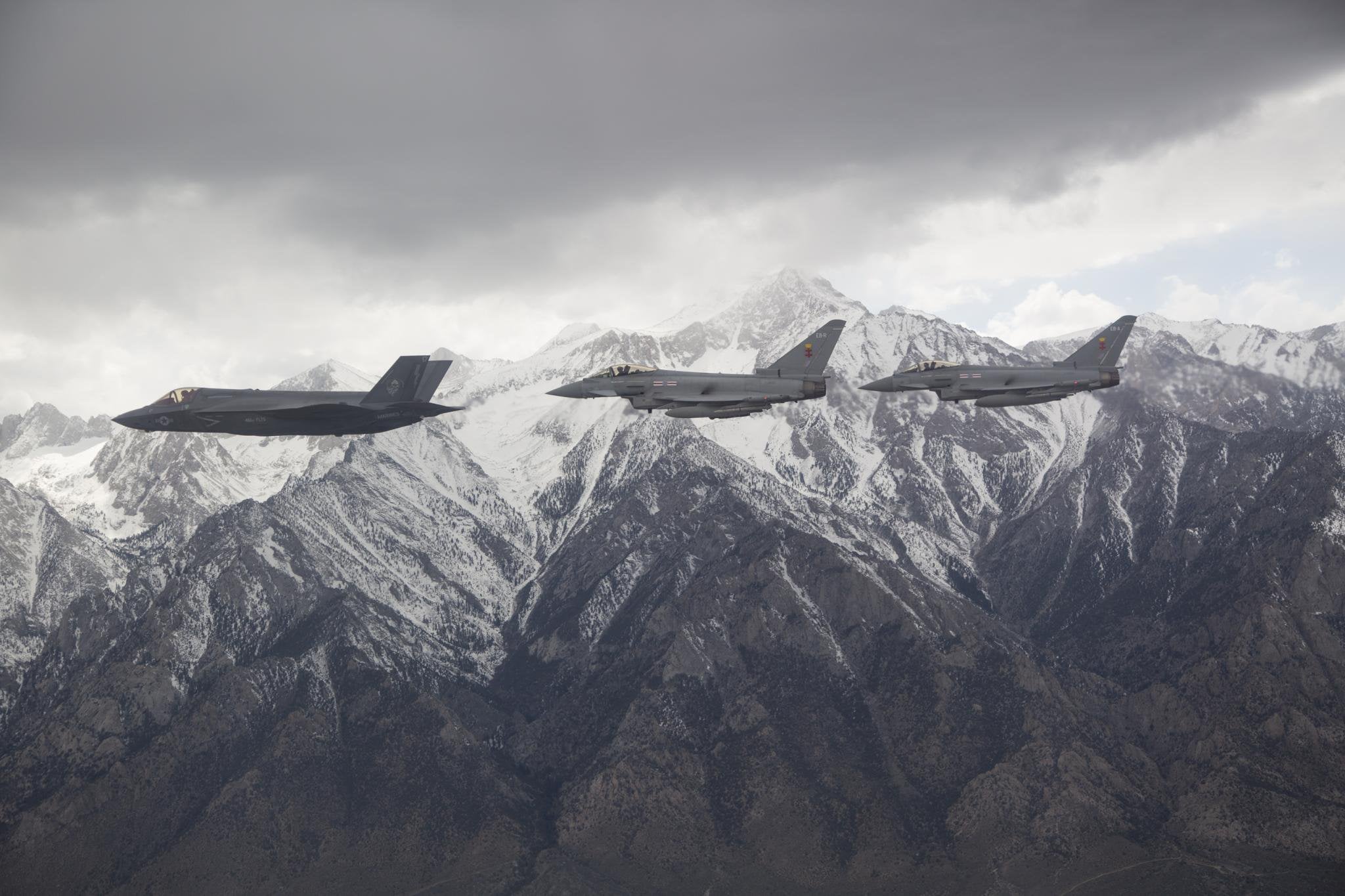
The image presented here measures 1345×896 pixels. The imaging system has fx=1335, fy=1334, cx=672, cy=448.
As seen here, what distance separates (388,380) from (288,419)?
15880 mm

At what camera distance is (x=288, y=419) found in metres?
200

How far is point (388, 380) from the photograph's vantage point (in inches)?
7869
